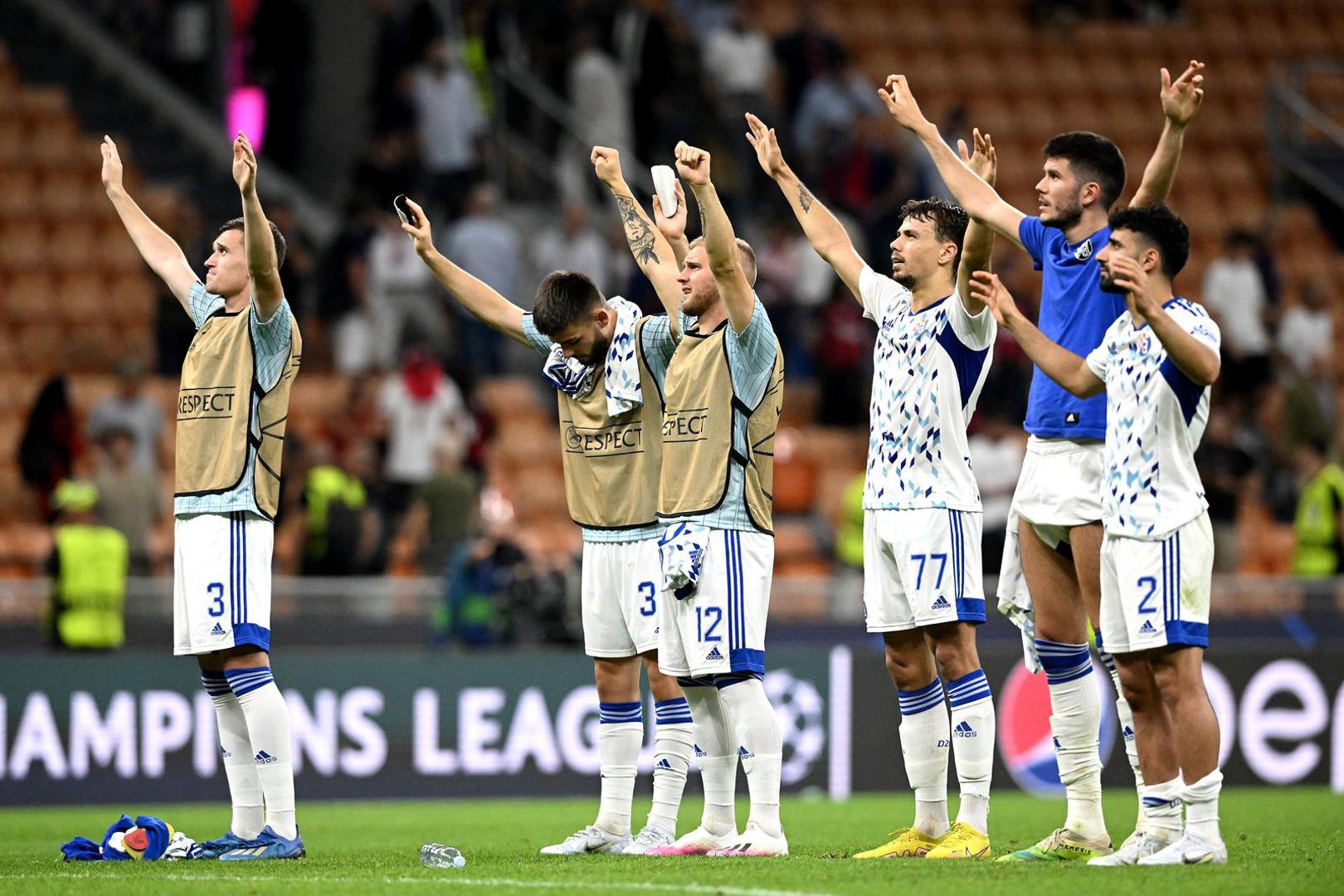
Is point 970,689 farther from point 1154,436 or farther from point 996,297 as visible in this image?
point 996,297

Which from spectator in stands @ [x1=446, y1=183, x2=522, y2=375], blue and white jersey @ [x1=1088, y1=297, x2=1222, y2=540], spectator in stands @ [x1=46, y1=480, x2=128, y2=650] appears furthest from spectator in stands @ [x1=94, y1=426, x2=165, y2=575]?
blue and white jersey @ [x1=1088, y1=297, x2=1222, y2=540]

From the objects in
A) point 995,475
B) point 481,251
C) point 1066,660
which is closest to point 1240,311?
point 995,475

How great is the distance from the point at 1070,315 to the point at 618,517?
6.82 ft

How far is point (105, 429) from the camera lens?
1504cm

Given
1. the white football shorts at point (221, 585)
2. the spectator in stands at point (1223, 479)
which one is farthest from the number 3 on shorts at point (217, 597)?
the spectator in stands at point (1223, 479)

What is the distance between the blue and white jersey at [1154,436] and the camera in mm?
7238

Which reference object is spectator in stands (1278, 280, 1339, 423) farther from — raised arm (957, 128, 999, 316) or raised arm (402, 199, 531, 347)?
raised arm (402, 199, 531, 347)

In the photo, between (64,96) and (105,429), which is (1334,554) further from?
(64,96)

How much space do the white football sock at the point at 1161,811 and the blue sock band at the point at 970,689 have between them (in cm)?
88

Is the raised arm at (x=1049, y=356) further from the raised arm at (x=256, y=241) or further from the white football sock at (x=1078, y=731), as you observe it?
the raised arm at (x=256, y=241)

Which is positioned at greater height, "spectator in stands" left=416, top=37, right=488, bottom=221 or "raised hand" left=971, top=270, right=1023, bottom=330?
"spectator in stands" left=416, top=37, right=488, bottom=221

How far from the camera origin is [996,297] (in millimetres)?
7523

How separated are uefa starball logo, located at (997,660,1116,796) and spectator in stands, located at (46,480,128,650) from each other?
6193 mm

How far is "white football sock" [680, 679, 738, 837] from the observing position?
330 inches
